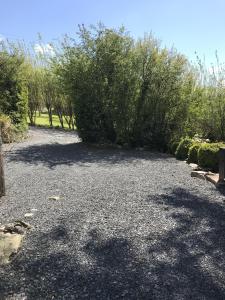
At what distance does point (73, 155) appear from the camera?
10.4 m

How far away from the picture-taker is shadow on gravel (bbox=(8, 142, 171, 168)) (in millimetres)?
9477

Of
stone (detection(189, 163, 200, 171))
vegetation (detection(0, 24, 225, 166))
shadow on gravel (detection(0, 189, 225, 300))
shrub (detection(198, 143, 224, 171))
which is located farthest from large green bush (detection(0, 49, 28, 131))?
shadow on gravel (detection(0, 189, 225, 300))

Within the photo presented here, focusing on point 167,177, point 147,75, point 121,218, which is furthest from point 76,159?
point 121,218

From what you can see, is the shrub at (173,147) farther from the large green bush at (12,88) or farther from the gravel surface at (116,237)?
the large green bush at (12,88)

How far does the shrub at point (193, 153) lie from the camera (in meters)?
9.25

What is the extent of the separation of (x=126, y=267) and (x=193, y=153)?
6292mm

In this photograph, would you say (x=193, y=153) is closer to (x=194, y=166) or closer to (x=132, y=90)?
(x=194, y=166)

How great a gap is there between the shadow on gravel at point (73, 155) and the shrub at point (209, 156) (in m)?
1.85

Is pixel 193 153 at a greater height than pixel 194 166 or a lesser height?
greater

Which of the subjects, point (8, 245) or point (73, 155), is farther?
point (73, 155)

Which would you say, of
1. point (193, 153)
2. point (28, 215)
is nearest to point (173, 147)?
point (193, 153)

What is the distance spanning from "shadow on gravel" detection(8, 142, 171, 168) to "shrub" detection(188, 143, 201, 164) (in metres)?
1.10

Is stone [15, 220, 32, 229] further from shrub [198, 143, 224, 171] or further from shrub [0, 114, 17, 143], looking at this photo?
shrub [0, 114, 17, 143]

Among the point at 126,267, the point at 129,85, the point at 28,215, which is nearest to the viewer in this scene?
the point at 126,267
